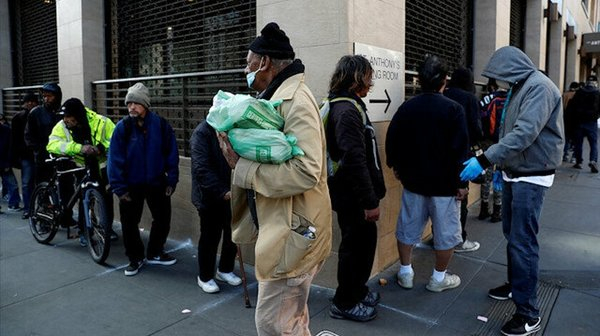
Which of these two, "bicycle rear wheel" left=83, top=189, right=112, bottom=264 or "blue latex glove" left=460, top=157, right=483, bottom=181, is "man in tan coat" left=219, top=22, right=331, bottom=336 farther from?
"bicycle rear wheel" left=83, top=189, right=112, bottom=264

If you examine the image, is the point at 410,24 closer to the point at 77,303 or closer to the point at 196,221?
the point at 196,221

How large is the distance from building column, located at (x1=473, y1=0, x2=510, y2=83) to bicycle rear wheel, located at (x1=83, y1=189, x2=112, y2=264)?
6436mm

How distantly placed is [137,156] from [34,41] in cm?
687

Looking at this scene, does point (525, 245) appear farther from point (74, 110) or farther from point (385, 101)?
point (74, 110)

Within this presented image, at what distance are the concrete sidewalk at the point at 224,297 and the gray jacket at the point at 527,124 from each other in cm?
127

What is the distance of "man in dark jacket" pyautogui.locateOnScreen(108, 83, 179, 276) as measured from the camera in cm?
486

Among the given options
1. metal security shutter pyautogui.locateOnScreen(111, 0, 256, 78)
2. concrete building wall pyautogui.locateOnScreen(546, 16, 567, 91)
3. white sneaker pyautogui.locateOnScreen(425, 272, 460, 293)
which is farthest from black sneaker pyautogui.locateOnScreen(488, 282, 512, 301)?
concrete building wall pyautogui.locateOnScreen(546, 16, 567, 91)

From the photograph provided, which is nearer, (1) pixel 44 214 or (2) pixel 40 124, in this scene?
(1) pixel 44 214

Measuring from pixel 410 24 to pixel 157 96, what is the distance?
3632 mm

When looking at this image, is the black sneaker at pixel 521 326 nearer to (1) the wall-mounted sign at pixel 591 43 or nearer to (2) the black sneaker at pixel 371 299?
(2) the black sneaker at pixel 371 299

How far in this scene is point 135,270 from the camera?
4.91 m

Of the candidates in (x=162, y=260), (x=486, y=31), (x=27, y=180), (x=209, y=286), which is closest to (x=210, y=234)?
(x=209, y=286)

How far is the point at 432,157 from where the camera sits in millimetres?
4008

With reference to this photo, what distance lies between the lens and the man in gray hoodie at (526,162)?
10.9 ft
